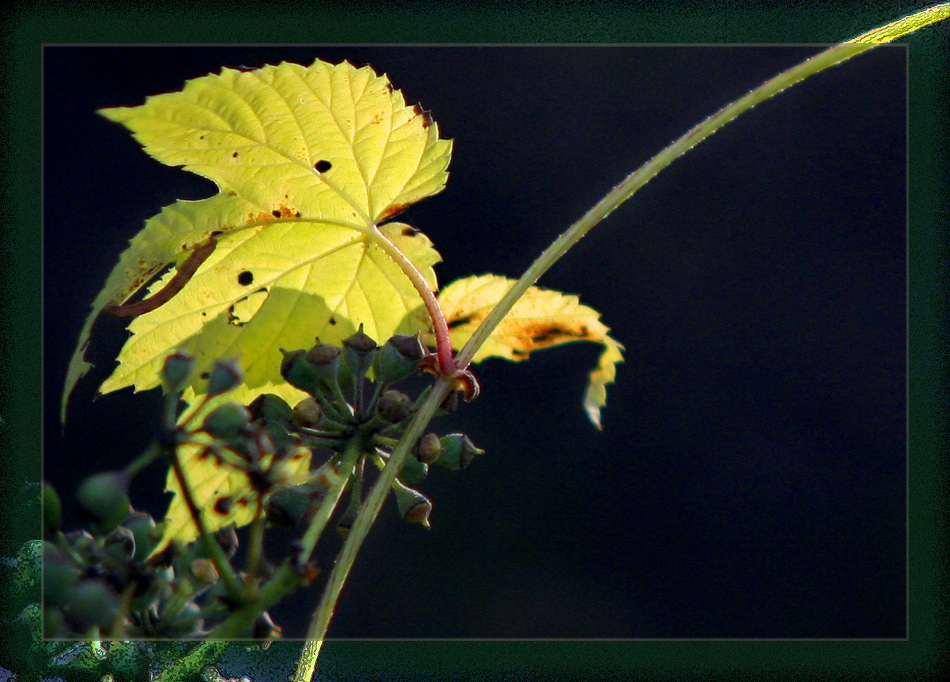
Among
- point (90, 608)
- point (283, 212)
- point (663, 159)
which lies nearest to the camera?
point (90, 608)

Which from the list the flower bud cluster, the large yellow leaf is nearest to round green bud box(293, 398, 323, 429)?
the flower bud cluster

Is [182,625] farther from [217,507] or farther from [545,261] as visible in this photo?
[545,261]

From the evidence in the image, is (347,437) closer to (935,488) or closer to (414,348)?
(414,348)

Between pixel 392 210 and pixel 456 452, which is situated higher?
pixel 392 210

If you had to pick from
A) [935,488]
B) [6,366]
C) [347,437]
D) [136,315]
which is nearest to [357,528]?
[347,437]

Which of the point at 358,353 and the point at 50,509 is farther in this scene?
the point at 358,353

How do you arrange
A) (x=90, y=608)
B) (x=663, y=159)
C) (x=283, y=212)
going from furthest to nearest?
1. (x=283, y=212)
2. (x=663, y=159)
3. (x=90, y=608)

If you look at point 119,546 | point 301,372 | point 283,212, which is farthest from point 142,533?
point 283,212
